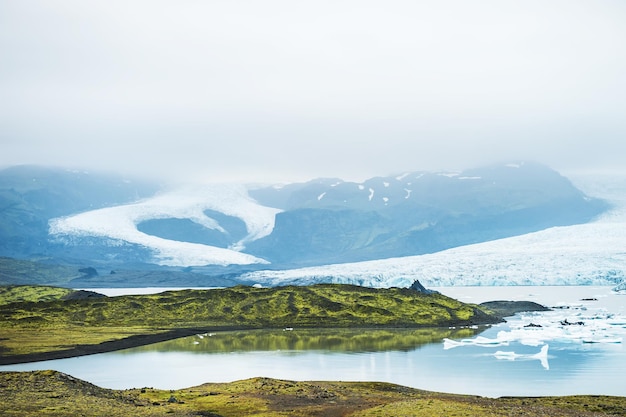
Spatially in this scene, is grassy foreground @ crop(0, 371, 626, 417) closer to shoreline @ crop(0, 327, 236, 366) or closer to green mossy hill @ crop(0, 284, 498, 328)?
shoreline @ crop(0, 327, 236, 366)

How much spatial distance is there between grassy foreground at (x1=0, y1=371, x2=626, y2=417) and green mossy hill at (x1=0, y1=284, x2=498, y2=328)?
38771 millimetres

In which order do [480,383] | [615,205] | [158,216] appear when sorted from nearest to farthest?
[480,383] < [615,205] < [158,216]

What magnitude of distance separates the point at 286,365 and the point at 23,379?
18232 mm

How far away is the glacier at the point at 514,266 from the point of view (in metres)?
107

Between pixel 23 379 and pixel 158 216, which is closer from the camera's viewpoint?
Answer: pixel 23 379

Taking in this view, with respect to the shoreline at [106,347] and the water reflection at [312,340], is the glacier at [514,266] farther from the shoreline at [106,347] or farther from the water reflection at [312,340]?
the shoreline at [106,347]

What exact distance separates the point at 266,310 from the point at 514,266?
51133 mm

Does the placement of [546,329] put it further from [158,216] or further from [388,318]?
[158,216]

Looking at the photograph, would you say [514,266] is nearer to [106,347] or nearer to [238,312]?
[238,312]

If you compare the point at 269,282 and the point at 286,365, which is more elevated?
the point at 269,282

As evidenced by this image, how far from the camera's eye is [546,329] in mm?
64000

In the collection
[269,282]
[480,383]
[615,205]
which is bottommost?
[480,383]

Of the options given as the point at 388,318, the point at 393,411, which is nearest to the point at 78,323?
the point at 388,318

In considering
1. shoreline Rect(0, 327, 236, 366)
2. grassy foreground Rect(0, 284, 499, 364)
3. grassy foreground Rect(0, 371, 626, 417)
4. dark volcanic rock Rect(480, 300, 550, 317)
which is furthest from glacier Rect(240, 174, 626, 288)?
grassy foreground Rect(0, 371, 626, 417)
